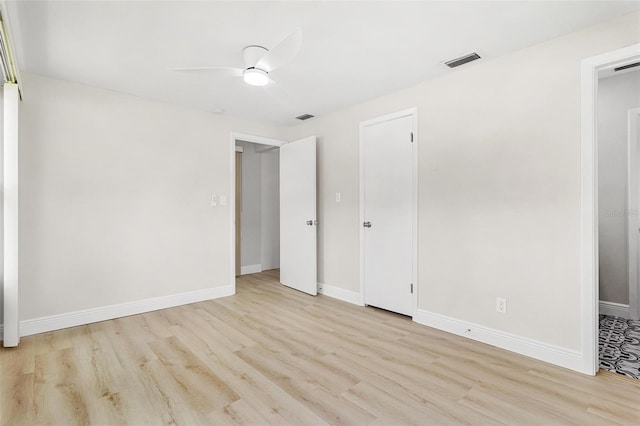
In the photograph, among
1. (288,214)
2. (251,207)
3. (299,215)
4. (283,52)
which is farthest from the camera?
(251,207)

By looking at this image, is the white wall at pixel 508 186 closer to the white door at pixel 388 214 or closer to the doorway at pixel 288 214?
the white door at pixel 388 214

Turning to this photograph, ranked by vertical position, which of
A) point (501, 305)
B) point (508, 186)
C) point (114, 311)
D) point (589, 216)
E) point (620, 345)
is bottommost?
point (620, 345)

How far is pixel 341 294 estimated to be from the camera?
157 inches

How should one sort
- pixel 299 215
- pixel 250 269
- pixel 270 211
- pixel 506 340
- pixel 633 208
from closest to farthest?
pixel 506 340 → pixel 633 208 → pixel 299 215 → pixel 250 269 → pixel 270 211

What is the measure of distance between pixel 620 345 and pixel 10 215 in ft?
16.7

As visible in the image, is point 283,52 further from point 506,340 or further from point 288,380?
point 506,340

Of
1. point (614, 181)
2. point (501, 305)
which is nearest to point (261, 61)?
point (501, 305)

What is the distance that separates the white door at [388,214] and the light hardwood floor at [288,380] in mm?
471

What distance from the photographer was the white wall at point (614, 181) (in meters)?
3.27

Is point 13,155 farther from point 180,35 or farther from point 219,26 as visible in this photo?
point 219,26

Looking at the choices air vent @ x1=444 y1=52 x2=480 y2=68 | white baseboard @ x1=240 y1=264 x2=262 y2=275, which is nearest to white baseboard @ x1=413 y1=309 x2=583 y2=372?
air vent @ x1=444 y1=52 x2=480 y2=68

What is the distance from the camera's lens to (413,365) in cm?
229

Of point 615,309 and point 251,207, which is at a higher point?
point 251,207

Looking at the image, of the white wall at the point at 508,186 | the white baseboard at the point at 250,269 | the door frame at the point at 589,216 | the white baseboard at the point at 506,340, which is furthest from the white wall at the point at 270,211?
the door frame at the point at 589,216
